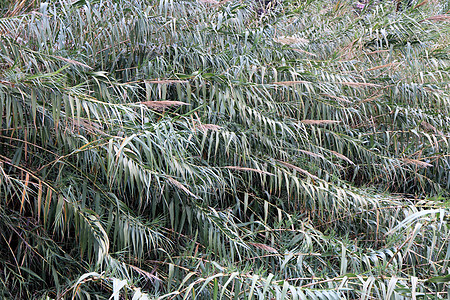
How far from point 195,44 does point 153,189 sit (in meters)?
1.12

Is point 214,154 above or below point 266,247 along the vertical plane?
above

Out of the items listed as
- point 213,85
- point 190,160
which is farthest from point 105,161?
point 213,85

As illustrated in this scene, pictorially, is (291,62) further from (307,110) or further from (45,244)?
(45,244)

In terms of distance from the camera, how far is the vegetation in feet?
5.94

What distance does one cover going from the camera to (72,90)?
6.13 ft

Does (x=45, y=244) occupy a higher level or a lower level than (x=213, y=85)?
lower

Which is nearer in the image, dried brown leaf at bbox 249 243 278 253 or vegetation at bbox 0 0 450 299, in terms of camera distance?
vegetation at bbox 0 0 450 299

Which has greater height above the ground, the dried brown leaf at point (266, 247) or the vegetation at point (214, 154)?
the vegetation at point (214, 154)

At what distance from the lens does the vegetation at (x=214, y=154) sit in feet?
5.94

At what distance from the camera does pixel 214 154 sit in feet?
8.36

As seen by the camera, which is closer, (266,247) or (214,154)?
(266,247)

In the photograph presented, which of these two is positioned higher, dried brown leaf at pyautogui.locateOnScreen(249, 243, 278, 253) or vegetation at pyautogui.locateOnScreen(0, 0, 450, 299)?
vegetation at pyautogui.locateOnScreen(0, 0, 450, 299)

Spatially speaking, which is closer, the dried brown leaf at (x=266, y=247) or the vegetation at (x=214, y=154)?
the vegetation at (x=214, y=154)

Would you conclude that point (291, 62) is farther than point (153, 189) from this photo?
Yes
